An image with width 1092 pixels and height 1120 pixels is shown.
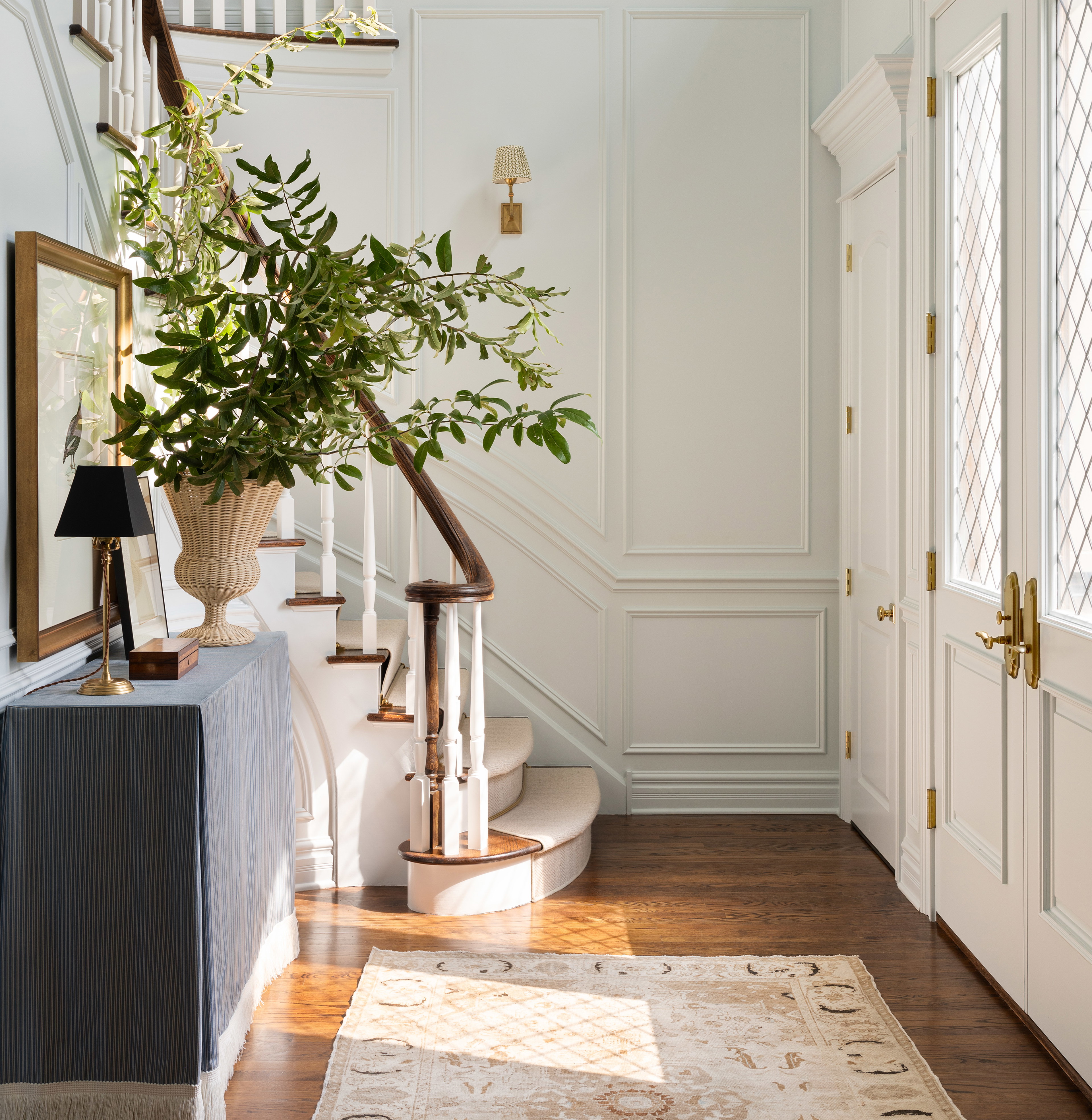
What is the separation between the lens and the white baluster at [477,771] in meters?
3.24

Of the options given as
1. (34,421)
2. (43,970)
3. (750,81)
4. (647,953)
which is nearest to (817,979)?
(647,953)

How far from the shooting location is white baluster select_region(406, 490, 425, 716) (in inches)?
129

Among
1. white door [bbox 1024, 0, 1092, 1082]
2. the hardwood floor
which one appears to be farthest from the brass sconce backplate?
Result: the hardwood floor

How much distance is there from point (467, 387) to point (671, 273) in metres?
0.97

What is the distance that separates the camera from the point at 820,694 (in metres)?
4.32

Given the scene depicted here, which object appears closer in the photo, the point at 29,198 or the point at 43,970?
the point at 43,970

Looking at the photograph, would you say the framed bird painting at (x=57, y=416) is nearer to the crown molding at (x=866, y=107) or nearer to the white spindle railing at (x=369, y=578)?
the white spindle railing at (x=369, y=578)

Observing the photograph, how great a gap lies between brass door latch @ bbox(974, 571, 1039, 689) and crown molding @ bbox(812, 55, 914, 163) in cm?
177

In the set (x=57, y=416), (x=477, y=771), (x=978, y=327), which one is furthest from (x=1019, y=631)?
(x=57, y=416)

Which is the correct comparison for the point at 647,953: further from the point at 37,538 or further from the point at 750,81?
the point at 750,81

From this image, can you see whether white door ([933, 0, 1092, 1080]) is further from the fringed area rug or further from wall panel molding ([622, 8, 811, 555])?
wall panel molding ([622, 8, 811, 555])

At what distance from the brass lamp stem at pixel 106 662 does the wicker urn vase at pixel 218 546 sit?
33 centimetres

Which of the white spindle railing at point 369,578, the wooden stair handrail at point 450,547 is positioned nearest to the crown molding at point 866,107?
the wooden stair handrail at point 450,547

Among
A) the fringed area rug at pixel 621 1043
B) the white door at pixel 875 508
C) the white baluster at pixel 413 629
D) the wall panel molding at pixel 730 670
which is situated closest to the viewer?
the fringed area rug at pixel 621 1043
